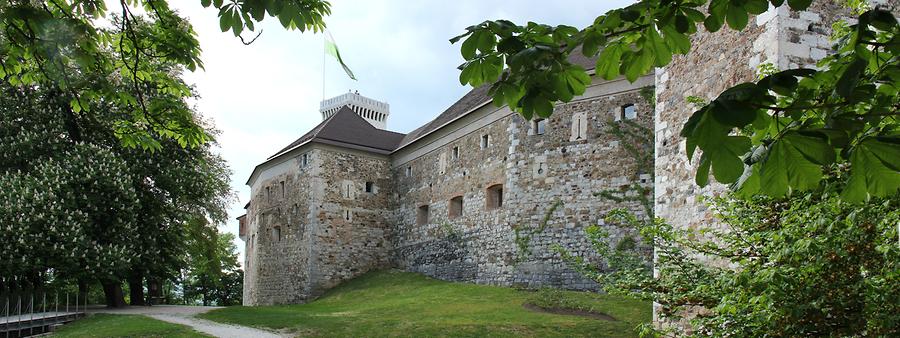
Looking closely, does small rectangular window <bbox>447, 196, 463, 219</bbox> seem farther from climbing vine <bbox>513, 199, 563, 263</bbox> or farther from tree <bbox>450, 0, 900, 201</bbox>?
tree <bbox>450, 0, 900, 201</bbox>

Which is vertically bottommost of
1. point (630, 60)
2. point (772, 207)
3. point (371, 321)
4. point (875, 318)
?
point (371, 321)

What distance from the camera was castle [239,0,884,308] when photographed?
21.3 m

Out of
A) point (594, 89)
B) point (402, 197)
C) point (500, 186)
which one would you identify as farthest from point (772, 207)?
point (402, 197)

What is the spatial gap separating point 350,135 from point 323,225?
4.41 meters

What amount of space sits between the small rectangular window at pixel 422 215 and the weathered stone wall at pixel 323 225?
2264mm

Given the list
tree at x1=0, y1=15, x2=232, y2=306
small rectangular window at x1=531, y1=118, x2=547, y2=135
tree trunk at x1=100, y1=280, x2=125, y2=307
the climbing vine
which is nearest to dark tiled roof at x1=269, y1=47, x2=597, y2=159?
small rectangular window at x1=531, y1=118, x2=547, y2=135


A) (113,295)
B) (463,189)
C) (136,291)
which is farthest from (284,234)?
(463,189)

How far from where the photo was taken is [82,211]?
70.2 ft

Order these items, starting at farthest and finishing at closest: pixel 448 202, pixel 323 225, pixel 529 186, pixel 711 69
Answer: pixel 323 225 → pixel 448 202 → pixel 529 186 → pixel 711 69

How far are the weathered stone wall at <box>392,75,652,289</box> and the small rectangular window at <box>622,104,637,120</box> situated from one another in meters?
0.15

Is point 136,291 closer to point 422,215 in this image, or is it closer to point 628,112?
point 422,215

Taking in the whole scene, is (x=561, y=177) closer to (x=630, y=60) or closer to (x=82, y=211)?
(x=82, y=211)

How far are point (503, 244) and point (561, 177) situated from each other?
301 cm

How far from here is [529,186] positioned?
23.7 metres
